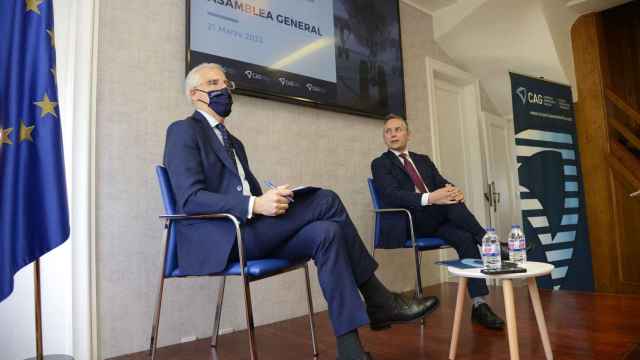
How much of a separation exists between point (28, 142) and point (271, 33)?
1.67m

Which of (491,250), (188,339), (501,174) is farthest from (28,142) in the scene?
(501,174)

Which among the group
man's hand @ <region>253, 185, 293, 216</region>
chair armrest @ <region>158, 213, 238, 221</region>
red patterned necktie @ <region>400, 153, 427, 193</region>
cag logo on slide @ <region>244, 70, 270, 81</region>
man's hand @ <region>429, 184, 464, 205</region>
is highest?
cag logo on slide @ <region>244, 70, 270, 81</region>

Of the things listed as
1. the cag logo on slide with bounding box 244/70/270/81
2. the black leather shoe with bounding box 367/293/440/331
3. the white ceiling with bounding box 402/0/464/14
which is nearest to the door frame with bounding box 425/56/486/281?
the white ceiling with bounding box 402/0/464/14

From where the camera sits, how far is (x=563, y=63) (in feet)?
14.8

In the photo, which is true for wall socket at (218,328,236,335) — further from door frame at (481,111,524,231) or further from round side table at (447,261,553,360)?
door frame at (481,111,524,231)

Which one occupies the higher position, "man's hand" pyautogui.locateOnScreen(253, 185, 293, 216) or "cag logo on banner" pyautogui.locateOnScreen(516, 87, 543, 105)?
"cag logo on banner" pyautogui.locateOnScreen(516, 87, 543, 105)

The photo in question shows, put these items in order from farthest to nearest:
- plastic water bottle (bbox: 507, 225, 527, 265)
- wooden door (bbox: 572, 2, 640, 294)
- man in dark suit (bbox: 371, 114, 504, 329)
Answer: wooden door (bbox: 572, 2, 640, 294) → man in dark suit (bbox: 371, 114, 504, 329) → plastic water bottle (bbox: 507, 225, 527, 265)

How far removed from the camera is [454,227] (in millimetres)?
2646

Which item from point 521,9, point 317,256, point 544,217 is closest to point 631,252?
point 544,217

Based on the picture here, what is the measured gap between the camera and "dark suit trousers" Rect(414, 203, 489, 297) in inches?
99.1

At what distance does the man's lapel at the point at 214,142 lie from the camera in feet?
5.98

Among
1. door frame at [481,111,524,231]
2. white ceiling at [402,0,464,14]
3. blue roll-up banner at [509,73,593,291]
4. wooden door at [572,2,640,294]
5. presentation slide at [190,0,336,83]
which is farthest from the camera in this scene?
door frame at [481,111,524,231]

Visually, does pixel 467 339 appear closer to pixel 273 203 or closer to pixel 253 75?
pixel 273 203

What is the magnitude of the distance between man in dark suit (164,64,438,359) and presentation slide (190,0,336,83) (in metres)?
1.04
